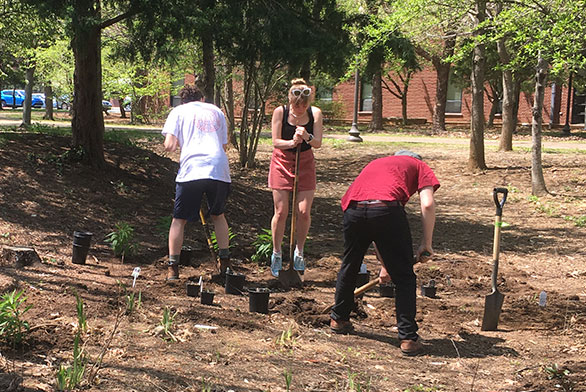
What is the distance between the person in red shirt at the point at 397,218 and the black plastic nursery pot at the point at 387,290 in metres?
1.45

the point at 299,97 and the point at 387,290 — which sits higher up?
the point at 299,97

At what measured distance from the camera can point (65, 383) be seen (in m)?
3.17

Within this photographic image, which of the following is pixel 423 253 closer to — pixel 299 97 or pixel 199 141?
pixel 299 97

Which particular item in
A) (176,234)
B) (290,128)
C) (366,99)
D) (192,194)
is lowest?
(176,234)

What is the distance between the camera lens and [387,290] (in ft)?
19.8

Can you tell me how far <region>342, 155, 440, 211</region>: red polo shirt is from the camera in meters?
4.45

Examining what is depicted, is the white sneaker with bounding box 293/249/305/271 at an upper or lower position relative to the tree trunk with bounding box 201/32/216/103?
lower

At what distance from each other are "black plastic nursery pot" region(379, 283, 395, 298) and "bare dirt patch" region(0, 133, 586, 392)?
0.07 m

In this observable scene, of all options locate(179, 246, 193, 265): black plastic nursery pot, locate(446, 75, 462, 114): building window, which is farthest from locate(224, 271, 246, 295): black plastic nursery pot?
locate(446, 75, 462, 114): building window

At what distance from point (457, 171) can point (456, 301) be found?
10.4 meters

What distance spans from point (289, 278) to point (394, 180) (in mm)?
1959

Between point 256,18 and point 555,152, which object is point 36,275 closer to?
point 256,18

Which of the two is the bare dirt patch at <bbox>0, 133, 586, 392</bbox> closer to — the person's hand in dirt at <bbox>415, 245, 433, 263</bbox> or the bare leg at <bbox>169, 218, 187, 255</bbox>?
the bare leg at <bbox>169, 218, 187, 255</bbox>

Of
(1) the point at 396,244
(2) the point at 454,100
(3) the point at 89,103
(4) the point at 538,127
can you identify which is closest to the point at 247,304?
(1) the point at 396,244
